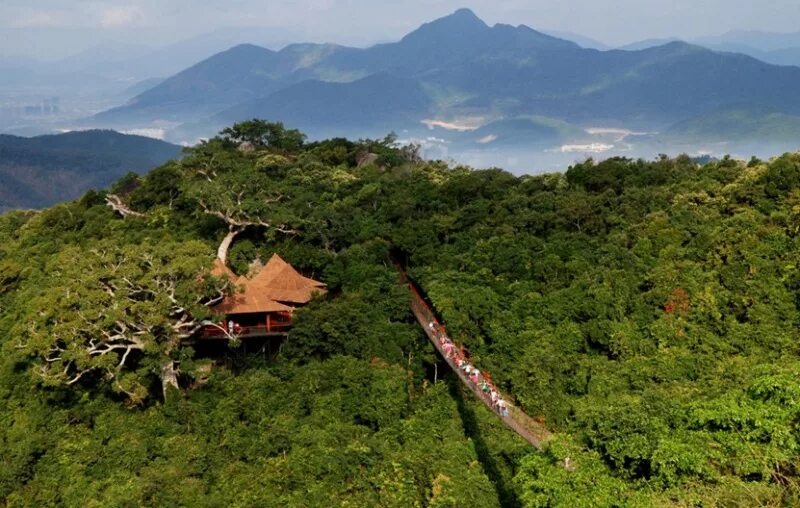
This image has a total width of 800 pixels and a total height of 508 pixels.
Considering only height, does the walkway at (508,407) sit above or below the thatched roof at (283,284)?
below

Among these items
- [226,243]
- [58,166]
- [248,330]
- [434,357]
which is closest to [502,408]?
[434,357]

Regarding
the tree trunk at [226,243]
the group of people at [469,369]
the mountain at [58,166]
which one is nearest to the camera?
the group of people at [469,369]

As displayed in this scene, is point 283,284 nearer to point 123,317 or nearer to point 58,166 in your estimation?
point 123,317

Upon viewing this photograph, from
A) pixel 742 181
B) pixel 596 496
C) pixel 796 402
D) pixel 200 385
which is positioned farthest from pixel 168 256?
pixel 742 181

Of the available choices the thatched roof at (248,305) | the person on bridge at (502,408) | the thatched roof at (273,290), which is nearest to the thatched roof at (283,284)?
the thatched roof at (273,290)

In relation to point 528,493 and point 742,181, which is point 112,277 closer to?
point 528,493

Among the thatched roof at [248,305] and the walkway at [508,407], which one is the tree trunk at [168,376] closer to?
the thatched roof at [248,305]
